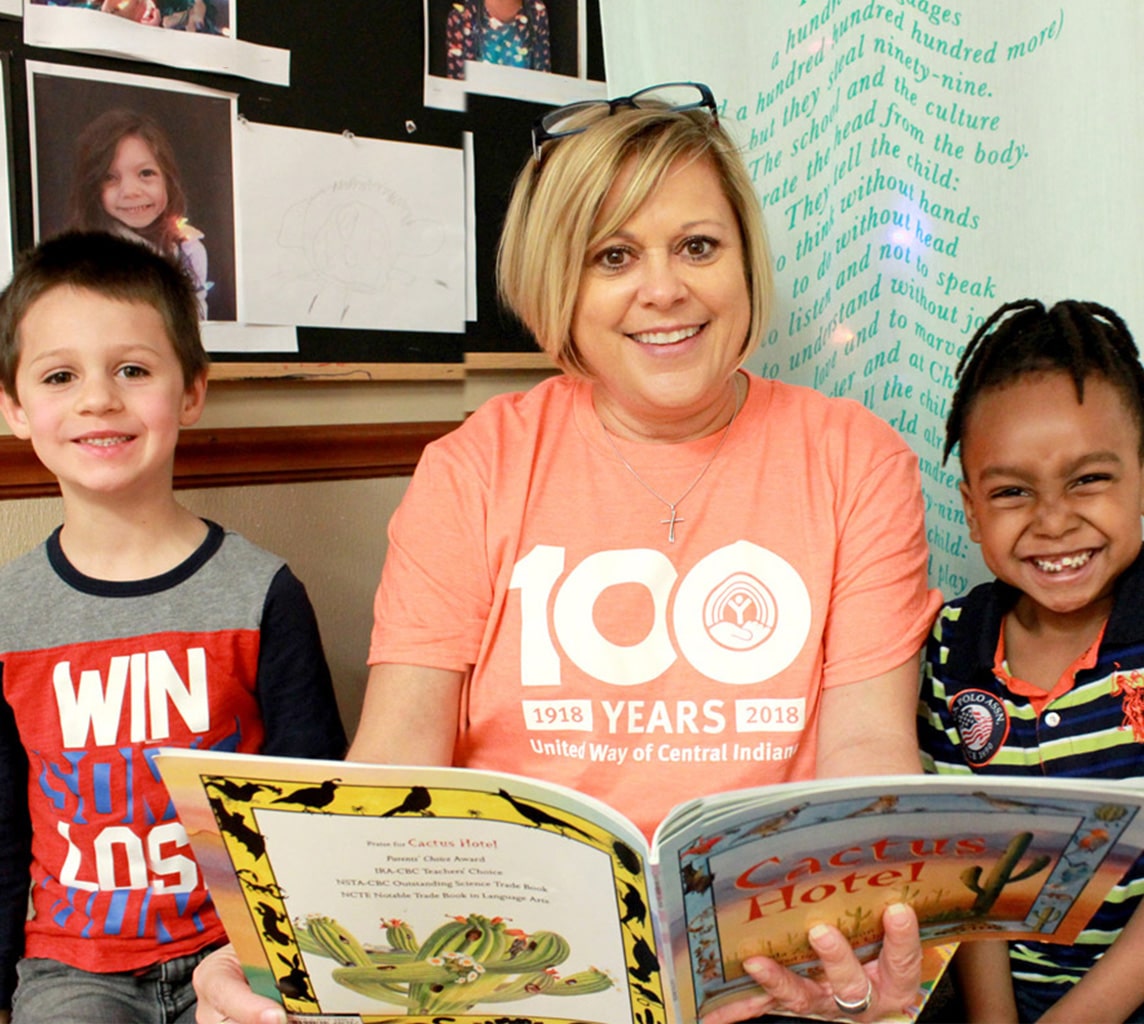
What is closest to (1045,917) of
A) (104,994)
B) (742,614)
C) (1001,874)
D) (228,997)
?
(1001,874)

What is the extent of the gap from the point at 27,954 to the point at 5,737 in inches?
8.5

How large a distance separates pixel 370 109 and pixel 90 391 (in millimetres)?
570

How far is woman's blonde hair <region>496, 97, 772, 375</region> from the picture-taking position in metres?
1.08

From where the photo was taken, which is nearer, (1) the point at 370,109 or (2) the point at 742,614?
(2) the point at 742,614

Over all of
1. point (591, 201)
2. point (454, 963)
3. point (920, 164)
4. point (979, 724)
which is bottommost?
point (454, 963)

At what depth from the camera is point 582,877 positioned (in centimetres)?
78

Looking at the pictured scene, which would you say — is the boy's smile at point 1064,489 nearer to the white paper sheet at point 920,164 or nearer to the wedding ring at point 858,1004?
the white paper sheet at point 920,164

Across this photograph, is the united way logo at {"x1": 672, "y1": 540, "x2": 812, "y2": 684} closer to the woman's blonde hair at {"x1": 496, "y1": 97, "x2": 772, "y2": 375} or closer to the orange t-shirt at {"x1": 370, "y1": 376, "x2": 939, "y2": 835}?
the orange t-shirt at {"x1": 370, "y1": 376, "x2": 939, "y2": 835}

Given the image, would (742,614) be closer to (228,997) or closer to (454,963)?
(454,963)

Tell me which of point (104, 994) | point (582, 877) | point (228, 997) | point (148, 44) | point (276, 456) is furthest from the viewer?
point (276, 456)

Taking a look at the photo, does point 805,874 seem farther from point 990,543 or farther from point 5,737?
point 5,737

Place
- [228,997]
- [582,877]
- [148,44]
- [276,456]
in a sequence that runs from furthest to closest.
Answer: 1. [276,456]
2. [148,44]
3. [228,997]
4. [582,877]

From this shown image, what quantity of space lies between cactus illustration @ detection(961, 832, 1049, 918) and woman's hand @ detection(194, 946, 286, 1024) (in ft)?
1.75

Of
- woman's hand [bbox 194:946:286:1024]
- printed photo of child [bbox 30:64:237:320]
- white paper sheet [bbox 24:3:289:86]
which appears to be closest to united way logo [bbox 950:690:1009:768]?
woman's hand [bbox 194:946:286:1024]
